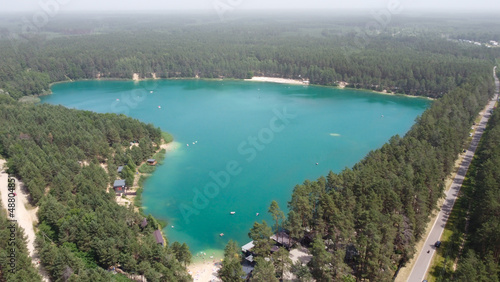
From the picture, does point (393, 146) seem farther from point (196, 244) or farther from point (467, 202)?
point (196, 244)

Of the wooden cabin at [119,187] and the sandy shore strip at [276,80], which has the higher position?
the wooden cabin at [119,187]

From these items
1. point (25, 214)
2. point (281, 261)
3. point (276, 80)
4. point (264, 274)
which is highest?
point (264, 274)

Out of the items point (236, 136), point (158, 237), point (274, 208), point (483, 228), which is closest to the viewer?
point (483, 228)

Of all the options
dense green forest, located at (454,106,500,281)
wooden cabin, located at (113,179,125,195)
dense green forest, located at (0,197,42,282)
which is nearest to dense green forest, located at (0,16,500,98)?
dense green forest, located at (454,106,500,281)

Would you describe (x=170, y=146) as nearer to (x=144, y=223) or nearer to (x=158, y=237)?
(x=144, y=223)

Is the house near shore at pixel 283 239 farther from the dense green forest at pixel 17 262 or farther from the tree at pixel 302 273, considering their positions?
the dense green forest at pixel 17 262

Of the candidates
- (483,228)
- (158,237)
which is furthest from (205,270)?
(483,228)

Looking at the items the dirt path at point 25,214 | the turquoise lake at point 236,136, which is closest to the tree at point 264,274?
the turquoise lake at point 236,136
